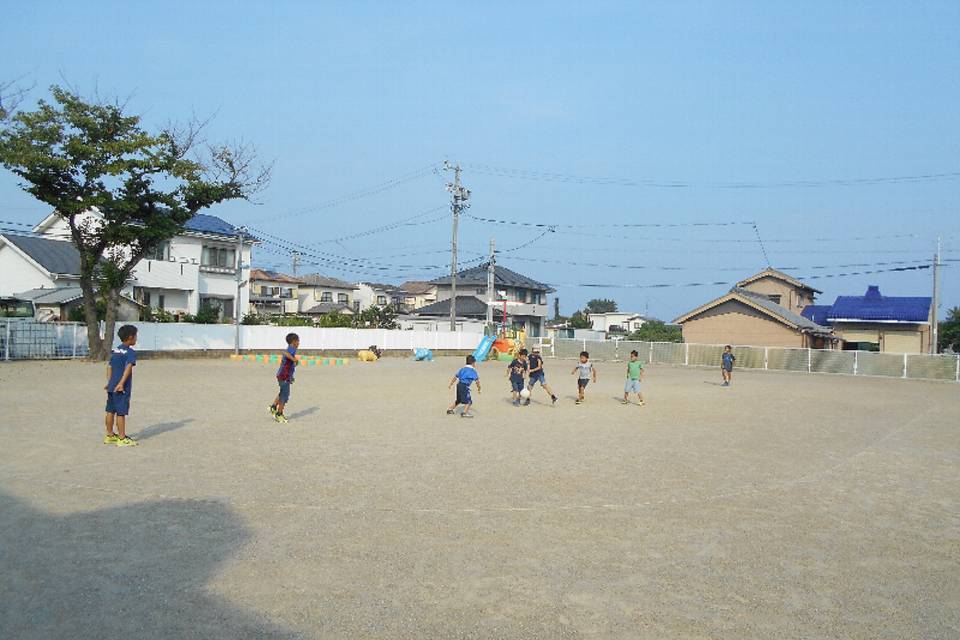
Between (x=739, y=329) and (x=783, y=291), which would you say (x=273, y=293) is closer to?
(x=739, y=329)

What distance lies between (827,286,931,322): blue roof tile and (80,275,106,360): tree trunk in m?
42.8

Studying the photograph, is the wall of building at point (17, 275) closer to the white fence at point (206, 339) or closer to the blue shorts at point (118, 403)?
the white fence at point (206, 339)

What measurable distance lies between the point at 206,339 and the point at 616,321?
7520cm

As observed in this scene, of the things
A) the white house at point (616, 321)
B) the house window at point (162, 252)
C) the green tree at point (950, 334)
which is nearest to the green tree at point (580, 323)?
the white house at point (616, 321)

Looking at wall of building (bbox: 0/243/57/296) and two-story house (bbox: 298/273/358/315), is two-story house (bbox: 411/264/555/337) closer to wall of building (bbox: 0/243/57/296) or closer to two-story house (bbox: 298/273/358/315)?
two-story house (bbox: 298/273/358/315)

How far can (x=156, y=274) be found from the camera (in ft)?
128

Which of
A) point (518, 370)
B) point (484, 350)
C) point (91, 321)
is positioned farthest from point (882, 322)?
point (91, 321)

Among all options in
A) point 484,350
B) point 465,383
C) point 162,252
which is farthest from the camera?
point 484,350

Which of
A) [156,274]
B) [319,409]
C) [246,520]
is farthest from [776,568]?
[156,274]

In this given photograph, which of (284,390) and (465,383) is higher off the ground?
(465,383)

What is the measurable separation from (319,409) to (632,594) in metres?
11.0

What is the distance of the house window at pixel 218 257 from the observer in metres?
42.1

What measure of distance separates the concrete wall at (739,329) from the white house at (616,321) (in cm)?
4455

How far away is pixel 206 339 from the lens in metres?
31.6
